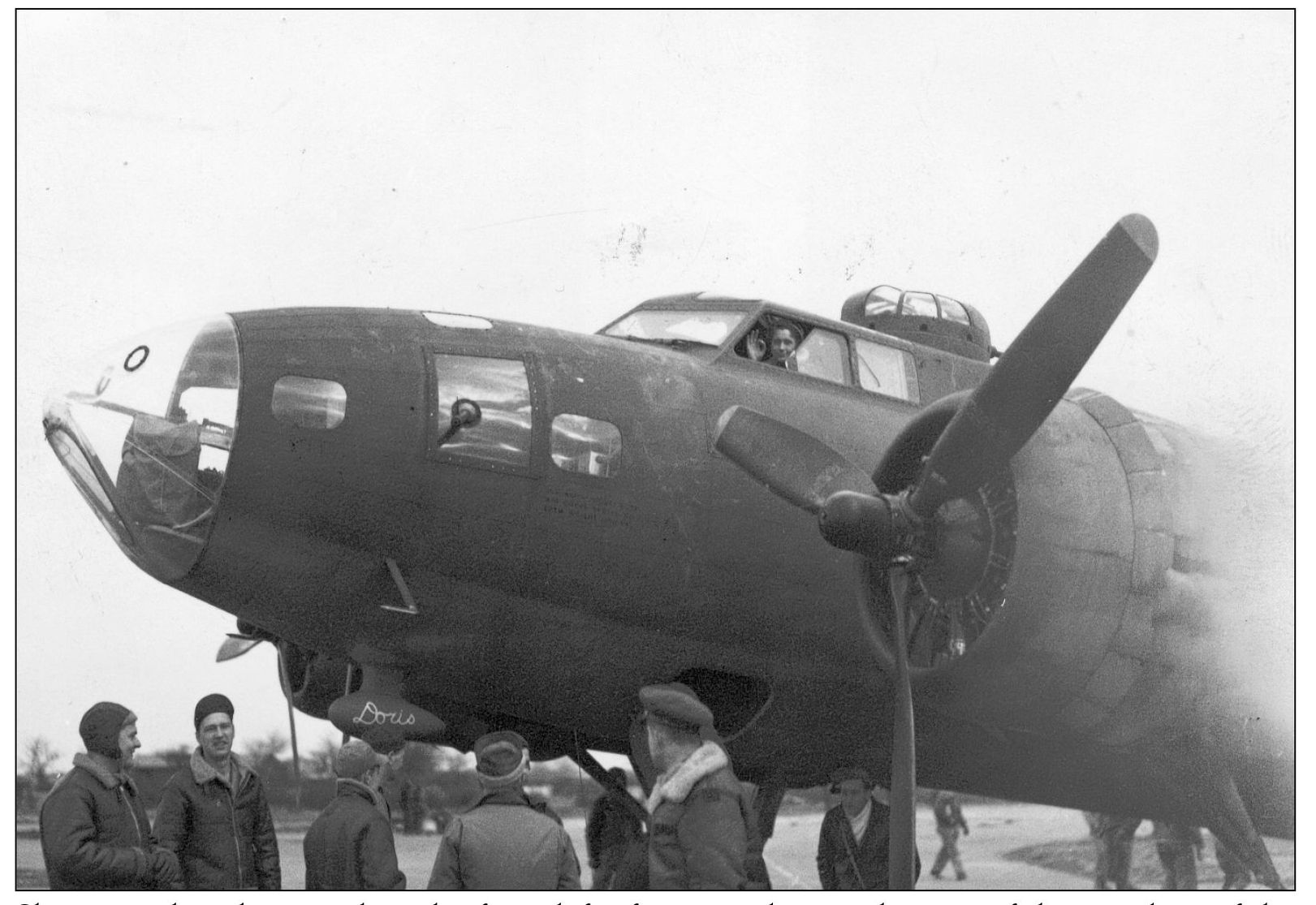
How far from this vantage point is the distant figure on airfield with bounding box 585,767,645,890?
36.9 ft

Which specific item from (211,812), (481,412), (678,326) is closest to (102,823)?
(211,812)

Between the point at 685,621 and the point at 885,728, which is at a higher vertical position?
the point at 685,621

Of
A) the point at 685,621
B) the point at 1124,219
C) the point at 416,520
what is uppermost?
the point at 1124,219

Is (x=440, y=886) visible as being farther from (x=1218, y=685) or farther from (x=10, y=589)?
(x=1218, y=685)

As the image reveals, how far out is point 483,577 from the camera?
9.32 meters

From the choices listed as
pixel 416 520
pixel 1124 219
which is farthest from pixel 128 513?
Result: pixel 1124 219

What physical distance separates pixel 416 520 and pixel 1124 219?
13.7ft

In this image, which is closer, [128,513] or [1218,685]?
[128,513]

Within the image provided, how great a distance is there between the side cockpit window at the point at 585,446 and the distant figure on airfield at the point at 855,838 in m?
2.77

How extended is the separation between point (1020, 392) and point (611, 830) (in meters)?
4.54

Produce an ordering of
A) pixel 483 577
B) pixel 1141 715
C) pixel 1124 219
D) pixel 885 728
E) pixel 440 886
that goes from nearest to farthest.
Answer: pixel 440 886 → pixel 1124 219 → pixel 483 577 → pixel 1141 715 → pixel 885 728

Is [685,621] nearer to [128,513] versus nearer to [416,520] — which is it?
[416,520]
